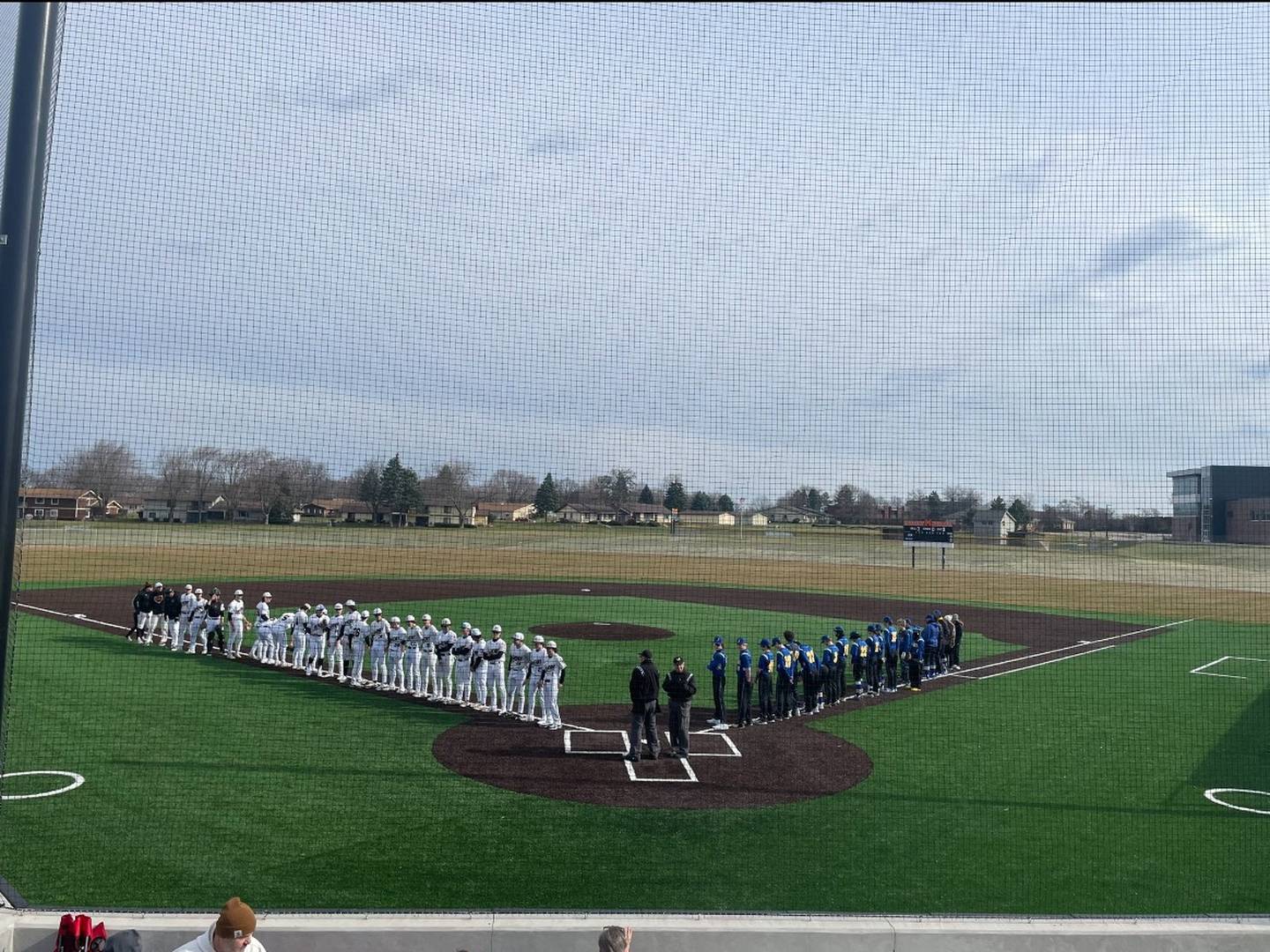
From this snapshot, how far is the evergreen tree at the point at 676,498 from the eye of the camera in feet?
48.6

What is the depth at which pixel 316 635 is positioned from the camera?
16297 mm

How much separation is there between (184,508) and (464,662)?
23.2 ft

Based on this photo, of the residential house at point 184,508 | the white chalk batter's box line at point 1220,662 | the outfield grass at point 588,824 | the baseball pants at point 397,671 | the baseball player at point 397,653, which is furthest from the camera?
the white chalk batter's box line at point 1220,662

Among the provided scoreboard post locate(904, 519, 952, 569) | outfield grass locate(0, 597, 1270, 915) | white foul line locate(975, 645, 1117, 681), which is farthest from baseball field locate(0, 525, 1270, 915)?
scoreboard post locate(904, 519, 952, 569)

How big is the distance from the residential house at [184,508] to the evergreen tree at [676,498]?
918cm

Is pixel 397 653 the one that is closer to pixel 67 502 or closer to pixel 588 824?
pixel 67 502

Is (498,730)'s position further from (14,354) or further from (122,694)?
(14,354)

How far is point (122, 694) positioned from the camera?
1425cm

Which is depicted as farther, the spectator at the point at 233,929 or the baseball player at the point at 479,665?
the baseball player at the point at 479,665

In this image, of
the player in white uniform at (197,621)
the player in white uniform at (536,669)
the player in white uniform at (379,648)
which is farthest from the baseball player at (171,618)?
the player in white uniform at (536,669)

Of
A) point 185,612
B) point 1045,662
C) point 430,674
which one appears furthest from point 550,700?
point 1045,662

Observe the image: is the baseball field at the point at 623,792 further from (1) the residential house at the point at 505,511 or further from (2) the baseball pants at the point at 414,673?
(1) the residential house at the point at 505,511

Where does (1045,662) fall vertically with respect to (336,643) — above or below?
below

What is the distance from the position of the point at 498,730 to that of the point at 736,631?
13.6 meters
